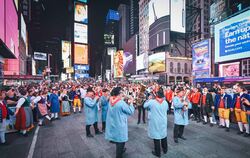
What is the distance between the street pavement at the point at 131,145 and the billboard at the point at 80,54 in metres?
48.8

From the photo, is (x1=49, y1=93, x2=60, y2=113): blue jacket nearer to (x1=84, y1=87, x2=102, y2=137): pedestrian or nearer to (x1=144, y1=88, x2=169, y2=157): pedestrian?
(x1=84, y1=87, x2=102, y2=137): pedestrian

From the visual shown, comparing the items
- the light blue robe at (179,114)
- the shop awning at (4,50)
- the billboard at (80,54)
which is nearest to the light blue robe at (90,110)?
the light blue robe at (179,114)

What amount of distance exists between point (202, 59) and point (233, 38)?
1366 centimetres

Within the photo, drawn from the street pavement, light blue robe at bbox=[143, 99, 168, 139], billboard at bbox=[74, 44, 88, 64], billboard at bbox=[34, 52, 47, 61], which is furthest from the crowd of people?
billboard at bbox=[34, 52, 47, 61]

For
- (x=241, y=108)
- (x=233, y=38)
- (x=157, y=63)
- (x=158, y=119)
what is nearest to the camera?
(x=158, y=119)

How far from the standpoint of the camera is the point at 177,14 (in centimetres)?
5728

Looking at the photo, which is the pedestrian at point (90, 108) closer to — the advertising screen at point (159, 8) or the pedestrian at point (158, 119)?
the pedestrian at point (158, 119)

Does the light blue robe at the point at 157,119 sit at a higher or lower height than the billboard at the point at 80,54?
lower

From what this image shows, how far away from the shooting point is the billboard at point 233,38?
24672 millimetres

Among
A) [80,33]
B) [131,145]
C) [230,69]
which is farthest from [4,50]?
[80,33]

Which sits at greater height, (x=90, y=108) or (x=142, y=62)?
(x=142, y=62)

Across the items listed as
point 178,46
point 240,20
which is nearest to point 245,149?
point 240,20

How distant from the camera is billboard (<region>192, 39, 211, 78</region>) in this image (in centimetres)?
3847

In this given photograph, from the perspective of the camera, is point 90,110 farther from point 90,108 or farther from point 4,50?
point 4,50
